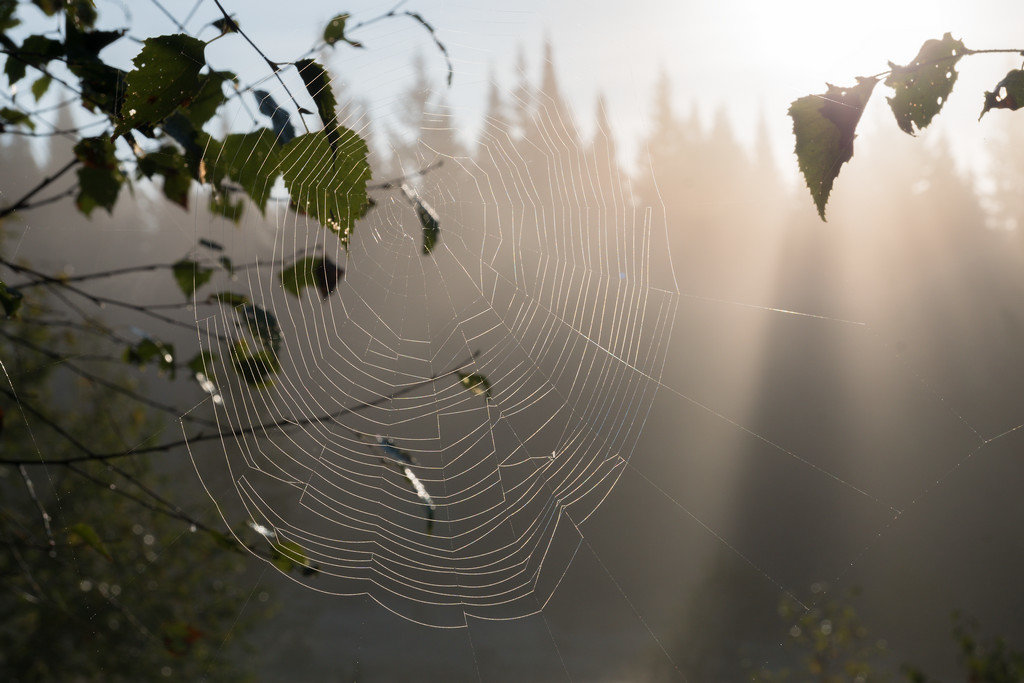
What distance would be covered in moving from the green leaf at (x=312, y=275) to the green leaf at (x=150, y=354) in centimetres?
53

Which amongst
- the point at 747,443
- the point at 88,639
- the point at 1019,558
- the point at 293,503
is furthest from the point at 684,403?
the point at 88,639

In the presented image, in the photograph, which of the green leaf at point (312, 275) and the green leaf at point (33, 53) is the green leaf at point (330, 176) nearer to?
the green leaf at point (312, 275)

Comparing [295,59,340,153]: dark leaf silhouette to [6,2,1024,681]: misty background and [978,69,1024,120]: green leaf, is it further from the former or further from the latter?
[6,2,1024,681]: misty background

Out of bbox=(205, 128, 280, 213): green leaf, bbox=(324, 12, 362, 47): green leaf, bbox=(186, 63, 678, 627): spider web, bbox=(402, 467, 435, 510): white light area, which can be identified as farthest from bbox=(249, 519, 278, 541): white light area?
bbox=(186, 63, 678, 627): spider web

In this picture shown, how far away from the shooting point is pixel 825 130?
1.11 metres

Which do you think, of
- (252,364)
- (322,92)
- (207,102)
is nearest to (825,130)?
(322,92)

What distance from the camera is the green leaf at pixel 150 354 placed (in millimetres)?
2186

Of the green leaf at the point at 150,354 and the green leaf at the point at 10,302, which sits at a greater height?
the green leaf at the point at 10,302

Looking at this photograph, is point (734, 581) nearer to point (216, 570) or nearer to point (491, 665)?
point (491, 665)

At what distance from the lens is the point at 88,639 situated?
7.76 metres

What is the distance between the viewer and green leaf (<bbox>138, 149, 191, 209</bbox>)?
1.78 metres

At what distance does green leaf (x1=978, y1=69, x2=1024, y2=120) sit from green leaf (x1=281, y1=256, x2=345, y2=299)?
55.0 inches

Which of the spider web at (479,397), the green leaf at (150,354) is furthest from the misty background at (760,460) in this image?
the green leaf at (150,354)

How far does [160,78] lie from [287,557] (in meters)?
1.08
